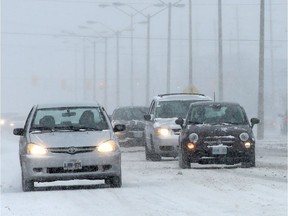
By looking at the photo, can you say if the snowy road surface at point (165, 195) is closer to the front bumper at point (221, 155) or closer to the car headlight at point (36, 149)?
the front bumper at point (221, 155)

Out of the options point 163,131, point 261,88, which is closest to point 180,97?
point 163,131

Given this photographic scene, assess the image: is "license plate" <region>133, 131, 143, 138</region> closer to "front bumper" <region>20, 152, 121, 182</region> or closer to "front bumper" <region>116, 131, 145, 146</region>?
"front bumper" <region>116, 131, 145, 146</region>

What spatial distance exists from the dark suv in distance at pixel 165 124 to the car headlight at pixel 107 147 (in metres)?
10.1

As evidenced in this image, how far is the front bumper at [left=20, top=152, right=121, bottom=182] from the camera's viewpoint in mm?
18141

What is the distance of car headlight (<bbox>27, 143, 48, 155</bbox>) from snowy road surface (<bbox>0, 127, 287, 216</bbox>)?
0.65 metres

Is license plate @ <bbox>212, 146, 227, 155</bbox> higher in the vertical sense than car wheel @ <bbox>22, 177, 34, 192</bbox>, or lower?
higher

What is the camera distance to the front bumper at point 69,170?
1814 centimetres

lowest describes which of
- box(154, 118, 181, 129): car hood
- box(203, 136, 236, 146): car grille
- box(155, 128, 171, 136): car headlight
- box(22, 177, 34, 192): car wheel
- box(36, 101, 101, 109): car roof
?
box(22, 177, 34, 192): car wheel

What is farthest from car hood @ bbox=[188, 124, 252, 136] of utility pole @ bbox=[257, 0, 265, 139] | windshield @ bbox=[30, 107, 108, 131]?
utility pole @ bbox=[257, 0, 265, 139]

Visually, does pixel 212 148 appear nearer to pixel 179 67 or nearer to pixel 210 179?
pixel 210 179

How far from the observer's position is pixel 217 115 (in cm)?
2517

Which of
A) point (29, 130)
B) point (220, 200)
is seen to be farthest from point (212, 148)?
point (220, 200)

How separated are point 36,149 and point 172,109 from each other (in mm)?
11876

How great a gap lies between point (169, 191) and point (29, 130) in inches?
119
